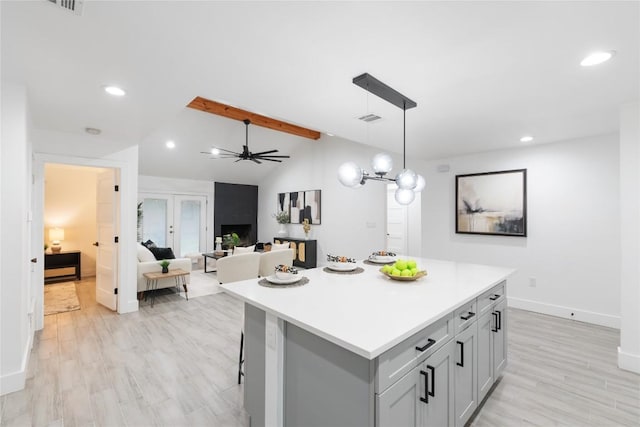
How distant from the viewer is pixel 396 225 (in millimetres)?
6371

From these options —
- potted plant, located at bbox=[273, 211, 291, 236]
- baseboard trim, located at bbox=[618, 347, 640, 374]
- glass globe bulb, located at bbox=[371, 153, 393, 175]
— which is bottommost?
baseboard trim, located at bbox=[618, 347, 640, 374]

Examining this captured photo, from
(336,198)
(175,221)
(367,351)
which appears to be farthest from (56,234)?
(367,351)

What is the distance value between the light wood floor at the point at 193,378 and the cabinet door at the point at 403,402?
0.98 meters

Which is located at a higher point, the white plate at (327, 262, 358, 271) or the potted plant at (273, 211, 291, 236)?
the potted plant at (273, 211, 291, 236)

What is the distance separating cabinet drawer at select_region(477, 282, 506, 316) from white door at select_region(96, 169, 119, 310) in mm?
4399

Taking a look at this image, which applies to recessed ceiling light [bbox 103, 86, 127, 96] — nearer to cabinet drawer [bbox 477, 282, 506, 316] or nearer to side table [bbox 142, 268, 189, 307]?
side table [bbox 142, 268, 189, 307]

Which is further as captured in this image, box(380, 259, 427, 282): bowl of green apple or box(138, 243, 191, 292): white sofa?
box(138, 243, 191, 292): white sofa

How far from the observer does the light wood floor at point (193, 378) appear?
6.67 feet

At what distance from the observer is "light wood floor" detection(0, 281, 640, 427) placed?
203 centimetres

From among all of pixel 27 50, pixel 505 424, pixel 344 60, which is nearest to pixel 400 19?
pixel 344 60

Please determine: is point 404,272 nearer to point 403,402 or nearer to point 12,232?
point 403,402

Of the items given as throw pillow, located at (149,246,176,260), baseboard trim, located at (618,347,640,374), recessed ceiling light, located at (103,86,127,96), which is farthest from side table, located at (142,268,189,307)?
baseboard trim, located at (618,347,640,374)

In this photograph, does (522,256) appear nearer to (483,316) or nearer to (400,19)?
(483,316)

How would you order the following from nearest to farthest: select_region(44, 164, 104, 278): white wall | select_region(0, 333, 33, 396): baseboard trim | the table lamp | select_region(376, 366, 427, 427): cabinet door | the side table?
select_region(376, 366, 427, 427): cabinet door
select_region(0, 333, 33, 396): baseboard trim
the side table
the table lamp
select_region(44, 164, 104, 278): white wall
